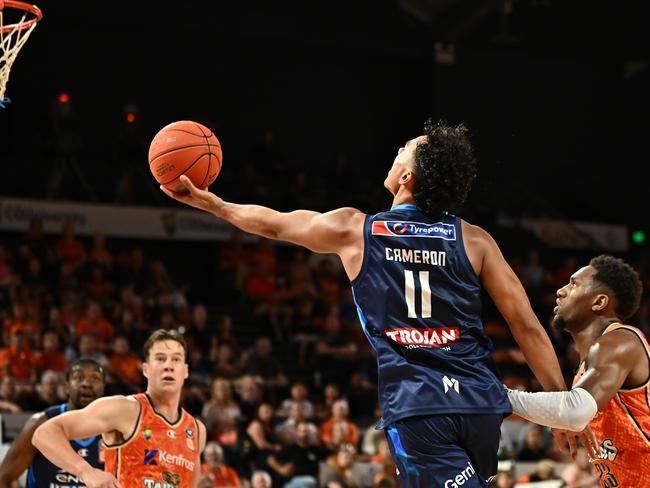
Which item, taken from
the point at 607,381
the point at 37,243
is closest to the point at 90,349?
the point at 37,243

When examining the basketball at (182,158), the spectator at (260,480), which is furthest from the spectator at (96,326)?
the basketball at (182,158)

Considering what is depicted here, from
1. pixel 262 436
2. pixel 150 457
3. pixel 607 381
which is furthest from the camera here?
pixel 262 436

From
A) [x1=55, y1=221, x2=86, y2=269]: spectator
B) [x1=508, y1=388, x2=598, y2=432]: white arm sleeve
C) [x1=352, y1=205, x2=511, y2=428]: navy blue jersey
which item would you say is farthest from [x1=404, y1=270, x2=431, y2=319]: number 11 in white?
[x1=55, y1=221, x2=86, y2=269]: spectator

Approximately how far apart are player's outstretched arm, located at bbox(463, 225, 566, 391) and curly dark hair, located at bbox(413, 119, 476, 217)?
0.53ft

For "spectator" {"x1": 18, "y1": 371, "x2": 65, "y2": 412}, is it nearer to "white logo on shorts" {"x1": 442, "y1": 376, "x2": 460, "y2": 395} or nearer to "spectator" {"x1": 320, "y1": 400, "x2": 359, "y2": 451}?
"spectator" {"x1": 320, "y1": 400, "x2": 359, "y2": 451}

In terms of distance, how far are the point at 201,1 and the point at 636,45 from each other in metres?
9.74

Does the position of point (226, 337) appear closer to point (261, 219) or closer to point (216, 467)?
point (216, 467)

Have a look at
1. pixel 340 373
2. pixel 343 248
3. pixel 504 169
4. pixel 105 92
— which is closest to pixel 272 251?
pixel 340 373

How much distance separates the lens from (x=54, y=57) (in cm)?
1889

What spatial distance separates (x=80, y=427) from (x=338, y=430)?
6986mm

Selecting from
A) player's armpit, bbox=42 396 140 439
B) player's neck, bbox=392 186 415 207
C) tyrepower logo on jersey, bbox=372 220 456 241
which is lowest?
player's armpit, bbox=42 396 140 439

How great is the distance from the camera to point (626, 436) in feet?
15.3

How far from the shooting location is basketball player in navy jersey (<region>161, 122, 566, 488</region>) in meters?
3.79

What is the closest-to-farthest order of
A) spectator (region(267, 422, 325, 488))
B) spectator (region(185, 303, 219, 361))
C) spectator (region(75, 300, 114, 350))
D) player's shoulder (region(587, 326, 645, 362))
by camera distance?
player's shoulder (region(587, 326, 645, 362)), spectator (region(267, 422, 325, 488)), spectator (region(75, 300, 114, 350)), spectator (region(185, 303, 219, 361))
